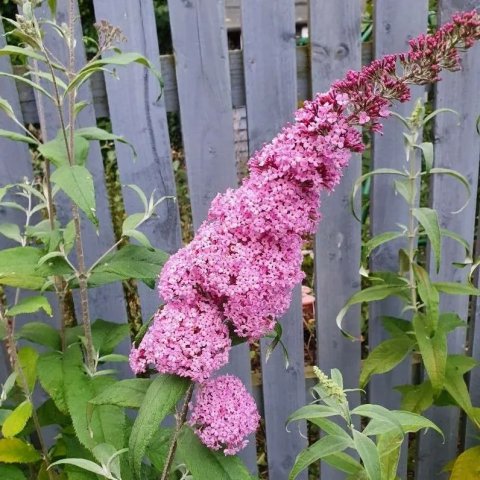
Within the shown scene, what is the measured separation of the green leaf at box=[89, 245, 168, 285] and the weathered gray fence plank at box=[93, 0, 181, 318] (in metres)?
0.51

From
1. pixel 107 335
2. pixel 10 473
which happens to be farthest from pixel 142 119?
pixel 10 473

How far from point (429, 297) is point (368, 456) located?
972mm

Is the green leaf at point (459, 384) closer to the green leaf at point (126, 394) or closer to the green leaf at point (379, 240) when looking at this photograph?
the green leaf at point (379, 240)

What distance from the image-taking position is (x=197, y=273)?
1302 millimetres

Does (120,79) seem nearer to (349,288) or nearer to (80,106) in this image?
(80,106)

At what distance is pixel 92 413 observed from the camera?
1.67 meters

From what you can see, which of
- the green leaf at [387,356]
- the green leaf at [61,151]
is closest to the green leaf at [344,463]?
the green leaf at [387,356]

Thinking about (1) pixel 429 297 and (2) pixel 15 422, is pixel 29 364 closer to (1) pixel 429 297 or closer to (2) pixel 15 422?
(2) pixel 15 422

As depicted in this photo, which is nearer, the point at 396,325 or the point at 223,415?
the point at 223,415

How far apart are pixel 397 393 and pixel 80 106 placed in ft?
5.96

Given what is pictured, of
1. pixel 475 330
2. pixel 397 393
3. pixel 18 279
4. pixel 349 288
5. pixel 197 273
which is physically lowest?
pixel 397 393

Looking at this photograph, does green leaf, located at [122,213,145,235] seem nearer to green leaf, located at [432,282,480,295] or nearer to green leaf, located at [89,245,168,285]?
green leaf, located at [89,245,168,285]

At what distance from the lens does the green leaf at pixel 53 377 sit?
70.5 inches

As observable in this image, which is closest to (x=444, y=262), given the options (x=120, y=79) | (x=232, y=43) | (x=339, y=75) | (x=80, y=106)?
(x=339, y=75)
